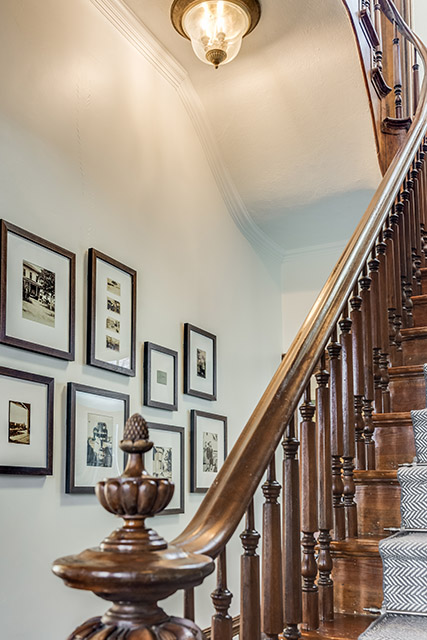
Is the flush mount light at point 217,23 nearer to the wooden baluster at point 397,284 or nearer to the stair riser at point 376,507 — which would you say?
the wooden baluster at point 397,284

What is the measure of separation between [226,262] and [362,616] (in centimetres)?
279

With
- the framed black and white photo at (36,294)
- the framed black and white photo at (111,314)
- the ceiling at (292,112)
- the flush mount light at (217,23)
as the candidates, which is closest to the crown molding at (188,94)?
the ceiling at (292,112)

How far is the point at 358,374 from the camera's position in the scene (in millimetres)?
2309

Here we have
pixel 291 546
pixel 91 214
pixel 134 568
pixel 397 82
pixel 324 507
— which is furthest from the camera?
pixel 397 82

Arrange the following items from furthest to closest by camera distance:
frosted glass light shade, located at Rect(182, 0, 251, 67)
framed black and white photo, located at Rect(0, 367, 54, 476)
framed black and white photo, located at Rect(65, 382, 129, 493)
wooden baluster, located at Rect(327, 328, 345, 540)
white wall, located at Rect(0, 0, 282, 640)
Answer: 1. frosted glass light shade, located at Rect(182, 0, 251, 67)
2. framed black and white photo, located at Rect(65, 382, 129, 493)
3. white wall, located at Rect(0, 0, 282, 640)
4. framed black and white photo, located at Rect(0, 367, 54, 476)
5. wooden baluster, located at Rect(327, 328, 345, 540)

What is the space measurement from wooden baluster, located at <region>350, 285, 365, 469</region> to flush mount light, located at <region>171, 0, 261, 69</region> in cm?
138

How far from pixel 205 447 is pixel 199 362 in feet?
1.52

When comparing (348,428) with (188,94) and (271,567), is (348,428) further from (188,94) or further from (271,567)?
(188,94)

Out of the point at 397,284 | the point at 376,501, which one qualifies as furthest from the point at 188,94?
the point at 376,501

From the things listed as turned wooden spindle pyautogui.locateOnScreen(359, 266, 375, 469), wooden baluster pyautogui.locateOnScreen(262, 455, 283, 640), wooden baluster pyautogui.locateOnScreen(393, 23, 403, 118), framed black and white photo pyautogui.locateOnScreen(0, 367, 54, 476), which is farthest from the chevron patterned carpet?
wooden baluster pyautogui.locateOnScreen(393, 23, 403, 118)

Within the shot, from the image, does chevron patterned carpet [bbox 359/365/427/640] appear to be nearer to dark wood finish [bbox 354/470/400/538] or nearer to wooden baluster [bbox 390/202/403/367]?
dark wood finish [bbox 354/470/400/538]

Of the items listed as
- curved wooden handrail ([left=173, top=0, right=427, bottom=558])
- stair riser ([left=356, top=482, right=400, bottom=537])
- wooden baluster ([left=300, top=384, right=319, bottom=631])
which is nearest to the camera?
curved wooden handrail ([left=173, top=0, right=427, bottom=558])

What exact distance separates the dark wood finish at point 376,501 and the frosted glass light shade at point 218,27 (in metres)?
1.91

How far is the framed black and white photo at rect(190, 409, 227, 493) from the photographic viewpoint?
12.1ft
